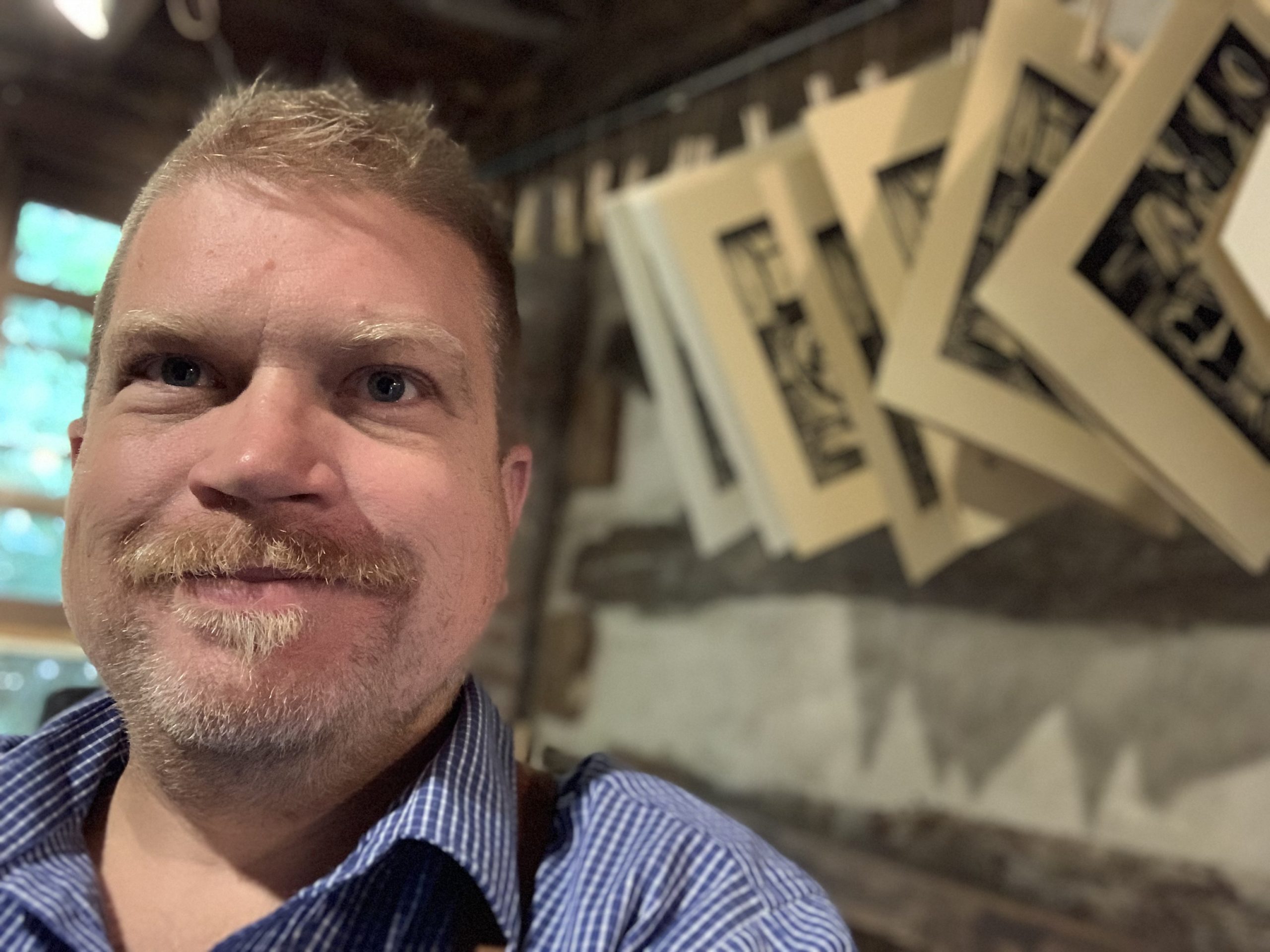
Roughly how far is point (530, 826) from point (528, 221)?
3.06 feet

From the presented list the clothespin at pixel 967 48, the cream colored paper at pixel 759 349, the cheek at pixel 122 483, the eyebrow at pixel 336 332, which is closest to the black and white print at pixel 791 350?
the cream colored paper at pixel 759 349

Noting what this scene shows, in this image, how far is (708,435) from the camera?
3.10 feet

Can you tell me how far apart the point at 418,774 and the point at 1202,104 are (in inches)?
24.8

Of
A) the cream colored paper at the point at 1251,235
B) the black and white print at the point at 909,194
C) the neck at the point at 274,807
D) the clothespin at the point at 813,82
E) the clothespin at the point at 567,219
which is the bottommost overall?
the neck at the point at 274,807

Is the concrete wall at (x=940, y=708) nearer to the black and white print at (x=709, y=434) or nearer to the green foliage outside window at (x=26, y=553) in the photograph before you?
the black and white print at (x=709, y=434)

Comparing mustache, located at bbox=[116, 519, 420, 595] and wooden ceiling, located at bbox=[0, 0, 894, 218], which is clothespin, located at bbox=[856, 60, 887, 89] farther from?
mustache, located at bbox=[116, 519, 420, 595]

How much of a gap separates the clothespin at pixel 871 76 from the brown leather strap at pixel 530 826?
2.01ft

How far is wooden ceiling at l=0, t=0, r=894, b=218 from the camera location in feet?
2.40

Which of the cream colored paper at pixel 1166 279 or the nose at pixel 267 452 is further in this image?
the cream colored paper at pixel 1166 279

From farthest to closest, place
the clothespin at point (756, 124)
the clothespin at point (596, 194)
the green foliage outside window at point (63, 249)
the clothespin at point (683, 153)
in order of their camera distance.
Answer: the clothespin at point (596, 194) < the clothespin at point (683, 153) < the clothespin at point (756, 124) < the green foliage outside window at point (63, 249)

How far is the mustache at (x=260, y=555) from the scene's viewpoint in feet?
1.38

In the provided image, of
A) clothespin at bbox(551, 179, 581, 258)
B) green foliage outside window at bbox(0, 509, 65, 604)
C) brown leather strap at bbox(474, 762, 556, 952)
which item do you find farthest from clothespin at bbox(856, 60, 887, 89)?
green foliage outside window at bbox(0, 509, 65, 604)

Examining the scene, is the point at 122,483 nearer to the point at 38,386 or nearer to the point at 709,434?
the point at 38,386

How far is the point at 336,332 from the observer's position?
1.46ft
